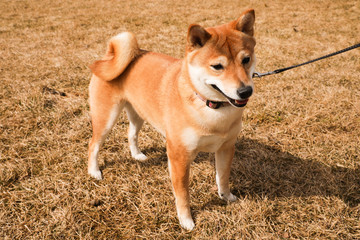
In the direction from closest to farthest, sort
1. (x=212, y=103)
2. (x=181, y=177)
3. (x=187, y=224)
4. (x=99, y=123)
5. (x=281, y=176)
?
(x=212, y=103) < (x=181, y=177) < (x=187, y=224) < (x=99, y=123) < (x=281, y=176)

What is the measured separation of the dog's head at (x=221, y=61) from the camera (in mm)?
1750

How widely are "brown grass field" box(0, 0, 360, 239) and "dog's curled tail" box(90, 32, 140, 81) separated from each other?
1.10m

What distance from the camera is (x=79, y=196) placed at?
2.60 m

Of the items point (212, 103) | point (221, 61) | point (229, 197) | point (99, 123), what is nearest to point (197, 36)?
point (221, 61)

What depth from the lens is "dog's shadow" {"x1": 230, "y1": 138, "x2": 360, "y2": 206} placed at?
8.51 ft

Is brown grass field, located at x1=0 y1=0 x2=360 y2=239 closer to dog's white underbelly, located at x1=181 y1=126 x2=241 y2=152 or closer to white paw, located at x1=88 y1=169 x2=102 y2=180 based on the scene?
white paw, located at x1=88 y1=169 x2=102 y2=180

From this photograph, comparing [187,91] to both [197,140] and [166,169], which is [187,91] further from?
[166,169]

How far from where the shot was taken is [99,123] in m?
2.71

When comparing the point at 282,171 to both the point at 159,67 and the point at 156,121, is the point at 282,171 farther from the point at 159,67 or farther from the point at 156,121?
the point at 159,67

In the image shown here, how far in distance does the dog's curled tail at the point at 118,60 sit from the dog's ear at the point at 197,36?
88 centimetres

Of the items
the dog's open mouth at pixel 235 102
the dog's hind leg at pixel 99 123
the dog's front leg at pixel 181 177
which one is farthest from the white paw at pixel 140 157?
the dog's open mouth at pixel 235 102

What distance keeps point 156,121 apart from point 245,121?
170cm

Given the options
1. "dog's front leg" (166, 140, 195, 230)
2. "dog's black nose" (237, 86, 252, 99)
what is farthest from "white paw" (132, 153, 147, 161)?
"dog's black nose" (237, 86, 252, 99)

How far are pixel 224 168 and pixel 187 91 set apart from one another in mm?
851
